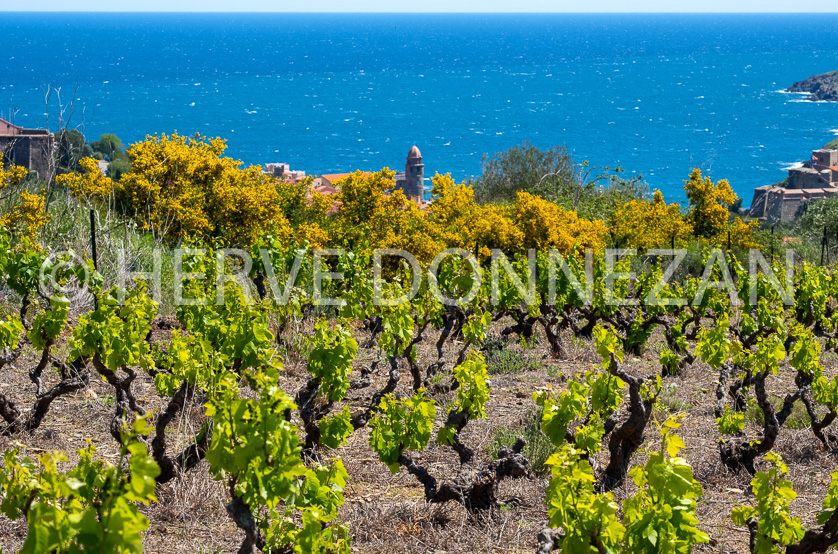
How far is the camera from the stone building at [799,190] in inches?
A: 2223

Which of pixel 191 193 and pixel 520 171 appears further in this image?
pixel 520 171

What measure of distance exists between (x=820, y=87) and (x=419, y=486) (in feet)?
464

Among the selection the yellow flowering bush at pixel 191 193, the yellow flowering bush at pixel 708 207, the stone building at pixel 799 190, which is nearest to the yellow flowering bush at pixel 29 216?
the yellow flowering bush at pixel 191 193

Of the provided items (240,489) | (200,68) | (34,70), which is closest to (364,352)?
(240,489)

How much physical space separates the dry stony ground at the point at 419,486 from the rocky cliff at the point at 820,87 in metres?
132

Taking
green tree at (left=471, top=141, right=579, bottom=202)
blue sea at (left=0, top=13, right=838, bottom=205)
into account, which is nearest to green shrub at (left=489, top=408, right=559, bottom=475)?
green tree at (left=471, top=141, right=579, bottom=202)

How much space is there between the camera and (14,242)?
33.7 feet

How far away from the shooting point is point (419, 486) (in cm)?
555

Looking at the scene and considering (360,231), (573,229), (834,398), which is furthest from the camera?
(573,229)

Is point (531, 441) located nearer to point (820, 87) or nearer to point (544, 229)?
point (544, 229)

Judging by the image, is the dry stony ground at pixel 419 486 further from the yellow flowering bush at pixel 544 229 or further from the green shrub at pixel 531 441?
the yellow flowering bush at pixel 544 229

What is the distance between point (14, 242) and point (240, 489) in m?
8.08

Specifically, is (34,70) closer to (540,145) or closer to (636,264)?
(540,145)

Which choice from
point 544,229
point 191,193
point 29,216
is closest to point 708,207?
point 544,229
